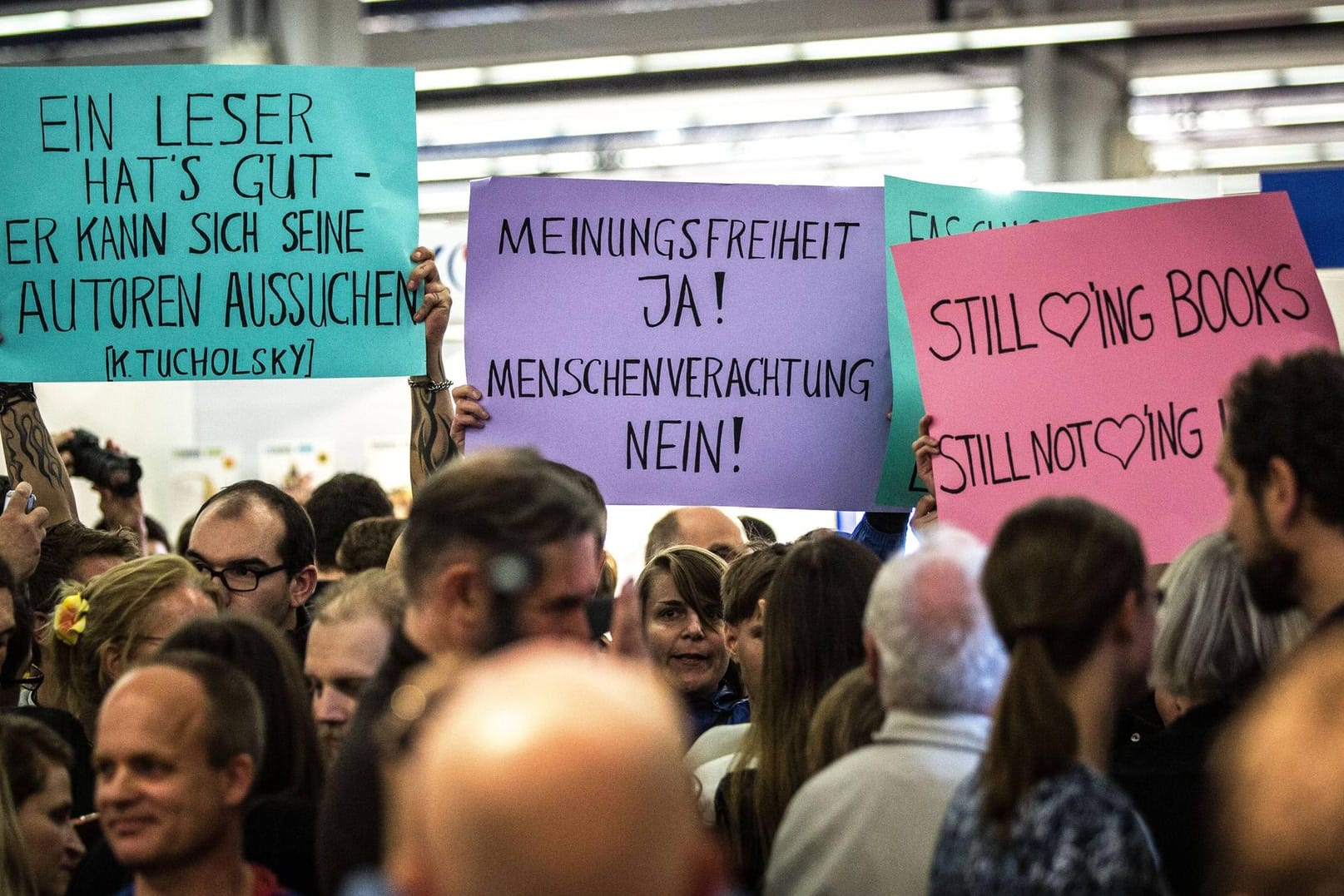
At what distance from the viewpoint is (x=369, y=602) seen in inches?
115

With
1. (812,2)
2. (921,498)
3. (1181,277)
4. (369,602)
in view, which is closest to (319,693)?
(369,602)

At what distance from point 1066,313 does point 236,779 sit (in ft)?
6.98

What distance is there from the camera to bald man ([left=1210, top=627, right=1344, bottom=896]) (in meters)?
1.07

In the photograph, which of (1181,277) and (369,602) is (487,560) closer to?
(369,602)

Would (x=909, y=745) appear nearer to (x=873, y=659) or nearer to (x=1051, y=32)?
(x=873, y=659)

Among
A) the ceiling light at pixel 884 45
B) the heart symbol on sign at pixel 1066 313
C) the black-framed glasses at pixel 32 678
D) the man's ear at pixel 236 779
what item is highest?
the ceiling light at pixel 884 45

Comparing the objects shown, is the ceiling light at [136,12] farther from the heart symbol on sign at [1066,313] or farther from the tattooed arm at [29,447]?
the heart symbol on sign at [1066,313]

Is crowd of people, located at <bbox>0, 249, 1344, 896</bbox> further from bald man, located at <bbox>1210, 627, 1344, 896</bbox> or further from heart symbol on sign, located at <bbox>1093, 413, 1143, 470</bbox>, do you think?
heart symbol on sign, located at <bbox>1093, 413, 1143, 470</bbox>

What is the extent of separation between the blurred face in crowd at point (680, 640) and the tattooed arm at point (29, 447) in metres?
1.57

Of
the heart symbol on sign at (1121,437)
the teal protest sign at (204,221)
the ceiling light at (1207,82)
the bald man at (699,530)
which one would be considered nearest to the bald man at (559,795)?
the heart symbol on sign at (1121,437)

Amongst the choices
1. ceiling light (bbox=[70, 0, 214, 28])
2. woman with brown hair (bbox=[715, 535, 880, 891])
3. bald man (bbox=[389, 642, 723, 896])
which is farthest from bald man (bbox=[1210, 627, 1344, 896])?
ceiling light (bbox=[70, 0, 214, 28])

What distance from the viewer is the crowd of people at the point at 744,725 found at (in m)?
0.98

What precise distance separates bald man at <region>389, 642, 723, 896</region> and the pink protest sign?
247 cm

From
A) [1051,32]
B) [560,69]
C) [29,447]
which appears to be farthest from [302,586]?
[1051,32]
